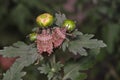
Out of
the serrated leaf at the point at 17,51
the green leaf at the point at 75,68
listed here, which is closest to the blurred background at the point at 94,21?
the green leaf at the point at 75,68

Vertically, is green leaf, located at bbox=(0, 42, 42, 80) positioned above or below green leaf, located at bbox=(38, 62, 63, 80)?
above

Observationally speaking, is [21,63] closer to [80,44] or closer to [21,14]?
[80,44]

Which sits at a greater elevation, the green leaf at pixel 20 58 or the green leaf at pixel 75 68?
the green leaf at pixel 20 58

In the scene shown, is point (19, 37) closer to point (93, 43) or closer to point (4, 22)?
point (4, 22)

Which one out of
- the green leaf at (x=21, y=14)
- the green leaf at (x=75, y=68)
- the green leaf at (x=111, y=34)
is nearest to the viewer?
the green leaf at (x=75, y=68)

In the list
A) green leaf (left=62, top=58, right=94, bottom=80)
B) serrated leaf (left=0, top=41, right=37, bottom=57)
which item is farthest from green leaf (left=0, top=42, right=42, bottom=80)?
green leaf (left=62, top=58, right=94, bottom=80)

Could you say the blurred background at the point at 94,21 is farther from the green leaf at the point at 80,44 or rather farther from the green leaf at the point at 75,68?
the green leaf at the point at 80,44

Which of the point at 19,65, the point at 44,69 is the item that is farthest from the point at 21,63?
the point at 44,69

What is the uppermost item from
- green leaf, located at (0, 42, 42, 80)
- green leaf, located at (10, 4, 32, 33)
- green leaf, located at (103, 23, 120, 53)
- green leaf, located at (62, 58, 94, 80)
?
green leaf, located at (10, 4, 32, 33)

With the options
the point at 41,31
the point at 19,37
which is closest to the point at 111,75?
the point at 19,37

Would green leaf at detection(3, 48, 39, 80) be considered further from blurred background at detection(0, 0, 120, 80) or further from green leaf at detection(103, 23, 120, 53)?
green leaf at detection(103, 23, 120, 53)

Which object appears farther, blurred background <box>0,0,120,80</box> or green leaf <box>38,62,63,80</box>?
blurred background <box>0,0,120,80</box>
